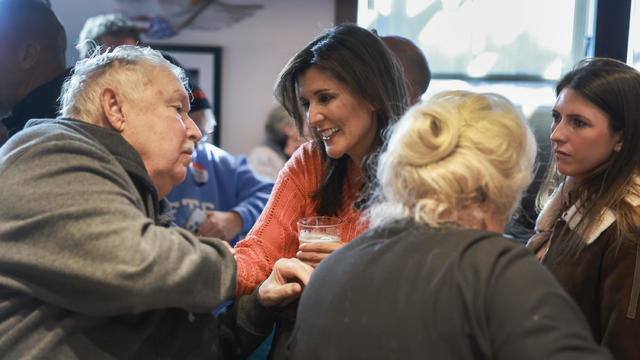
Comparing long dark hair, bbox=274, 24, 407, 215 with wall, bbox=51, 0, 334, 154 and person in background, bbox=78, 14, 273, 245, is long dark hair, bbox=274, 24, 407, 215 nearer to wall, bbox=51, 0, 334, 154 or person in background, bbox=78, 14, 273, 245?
person in background, bbox=78, 14, 273, 245

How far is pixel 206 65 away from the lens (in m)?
4.77

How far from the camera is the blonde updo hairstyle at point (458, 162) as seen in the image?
3.46ft

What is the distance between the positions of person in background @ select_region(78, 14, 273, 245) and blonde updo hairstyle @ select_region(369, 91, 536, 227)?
1694 millimetres

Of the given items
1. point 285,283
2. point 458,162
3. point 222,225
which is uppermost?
point 458,162

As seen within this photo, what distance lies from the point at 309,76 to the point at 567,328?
3.78 feet

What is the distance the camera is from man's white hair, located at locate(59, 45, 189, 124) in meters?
1.36

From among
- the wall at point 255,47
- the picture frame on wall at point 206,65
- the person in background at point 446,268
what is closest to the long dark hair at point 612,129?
the person in background at point 446,268

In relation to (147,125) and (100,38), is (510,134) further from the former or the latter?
(100,38)

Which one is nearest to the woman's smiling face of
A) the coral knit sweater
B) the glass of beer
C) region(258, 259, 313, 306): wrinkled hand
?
the coral knit sweater

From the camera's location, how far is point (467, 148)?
3.49ft

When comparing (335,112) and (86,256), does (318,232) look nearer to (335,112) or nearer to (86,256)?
(335,112)

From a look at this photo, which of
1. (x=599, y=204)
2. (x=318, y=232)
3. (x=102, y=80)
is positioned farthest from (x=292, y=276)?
(x=599, y=204)

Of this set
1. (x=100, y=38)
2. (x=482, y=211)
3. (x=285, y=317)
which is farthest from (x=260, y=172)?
(x=482, y=211)

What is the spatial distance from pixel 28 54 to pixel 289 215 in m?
1.29
